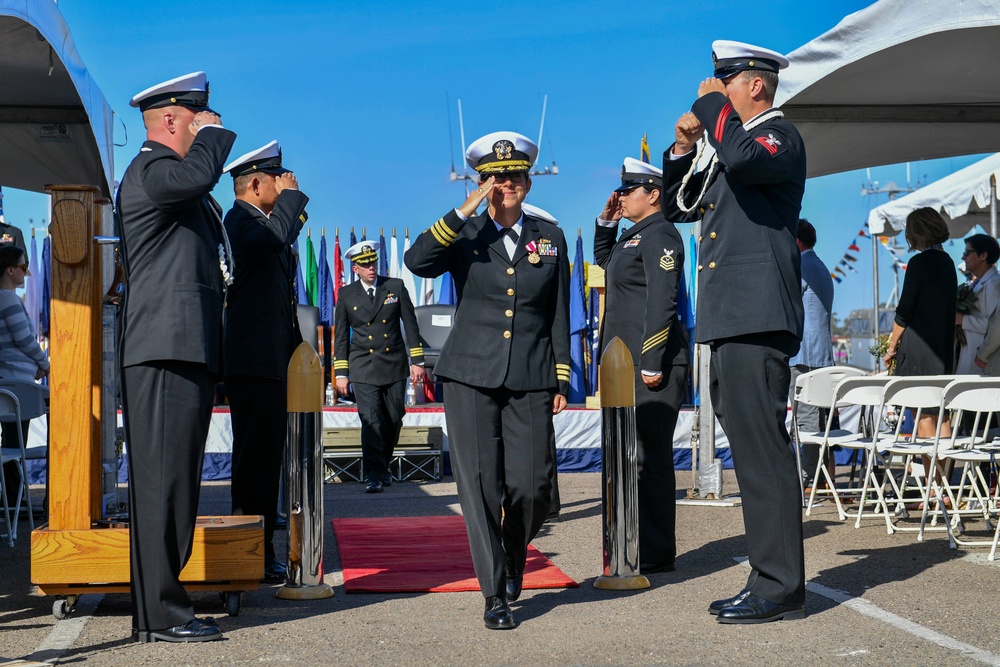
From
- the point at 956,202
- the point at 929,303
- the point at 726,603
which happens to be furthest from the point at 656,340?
the point at 956,202

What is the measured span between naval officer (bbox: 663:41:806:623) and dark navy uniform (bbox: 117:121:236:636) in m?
2.16

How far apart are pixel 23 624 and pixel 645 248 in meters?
3.72

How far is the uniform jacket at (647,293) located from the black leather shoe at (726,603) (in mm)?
1598

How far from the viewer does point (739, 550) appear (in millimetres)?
7094

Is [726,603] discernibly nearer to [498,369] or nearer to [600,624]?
[600,624]

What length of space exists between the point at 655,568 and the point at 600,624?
4.96ft

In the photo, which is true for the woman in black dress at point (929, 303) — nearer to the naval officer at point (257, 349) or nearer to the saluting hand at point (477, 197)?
the saluting hand at point (477, 197)

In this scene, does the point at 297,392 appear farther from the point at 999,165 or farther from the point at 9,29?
the point at 999,165

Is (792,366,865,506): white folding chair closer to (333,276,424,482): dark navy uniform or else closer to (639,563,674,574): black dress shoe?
(639,563,674,574): black dress shoe

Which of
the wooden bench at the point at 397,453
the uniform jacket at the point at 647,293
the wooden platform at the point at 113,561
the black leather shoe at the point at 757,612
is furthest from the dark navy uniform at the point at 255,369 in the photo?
the wooden bench at the point at 397,453

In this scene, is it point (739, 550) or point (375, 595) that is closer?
point (375, 595)

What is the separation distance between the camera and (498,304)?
5.36 meters

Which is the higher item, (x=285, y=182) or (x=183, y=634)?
(x=285, y=182)

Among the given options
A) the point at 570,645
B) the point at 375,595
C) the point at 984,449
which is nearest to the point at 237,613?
the point at 375,595
